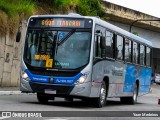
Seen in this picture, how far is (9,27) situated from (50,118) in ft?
54.2

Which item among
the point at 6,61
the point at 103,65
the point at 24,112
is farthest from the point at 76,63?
the point at 6,61

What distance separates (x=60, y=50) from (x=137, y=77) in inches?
311

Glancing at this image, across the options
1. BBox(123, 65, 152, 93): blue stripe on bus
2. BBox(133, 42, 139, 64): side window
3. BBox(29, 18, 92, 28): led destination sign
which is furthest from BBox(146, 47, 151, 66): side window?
BBox(29, 18, 92, 28): led destination sign

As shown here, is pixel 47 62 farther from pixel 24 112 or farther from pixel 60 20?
pixel 24 112

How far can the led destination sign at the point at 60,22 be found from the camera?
1777cm

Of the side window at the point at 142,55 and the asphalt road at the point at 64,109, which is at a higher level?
the side window at the point at 142,55

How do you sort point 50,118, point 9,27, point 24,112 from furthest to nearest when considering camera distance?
point 9,27 → point 24,112 → point 50,118

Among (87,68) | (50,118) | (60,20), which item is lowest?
(50,118)

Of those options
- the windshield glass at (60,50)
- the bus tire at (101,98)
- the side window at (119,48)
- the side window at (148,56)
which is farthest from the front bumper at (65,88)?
the side window at (148,56)

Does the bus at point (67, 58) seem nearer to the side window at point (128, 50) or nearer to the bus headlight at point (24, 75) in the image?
the bus headlight at point (24, 75)

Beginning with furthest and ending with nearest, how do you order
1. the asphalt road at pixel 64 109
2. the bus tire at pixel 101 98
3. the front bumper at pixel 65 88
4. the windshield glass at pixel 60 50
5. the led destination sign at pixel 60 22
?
the bus tire at pixel 101 98, the led destination sign at pixel 60 22, the windshield glass at pixel 60 50, the front bumper at pixel 65 88, the asphalt road at pixel 64 109

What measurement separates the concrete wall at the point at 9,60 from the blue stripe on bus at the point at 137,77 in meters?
7.23

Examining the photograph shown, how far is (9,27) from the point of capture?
2878cm

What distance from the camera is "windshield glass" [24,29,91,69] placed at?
17.3 m
